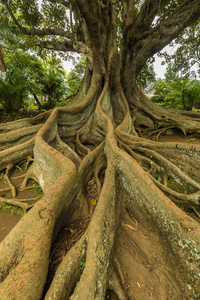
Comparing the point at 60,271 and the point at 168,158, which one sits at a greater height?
the point at 168,158

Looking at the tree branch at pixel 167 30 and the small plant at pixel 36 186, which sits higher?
the tree branch at pixel 167 30

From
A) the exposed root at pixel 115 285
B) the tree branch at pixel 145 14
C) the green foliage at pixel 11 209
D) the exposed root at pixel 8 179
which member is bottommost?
the exposed root at pixel 115 285

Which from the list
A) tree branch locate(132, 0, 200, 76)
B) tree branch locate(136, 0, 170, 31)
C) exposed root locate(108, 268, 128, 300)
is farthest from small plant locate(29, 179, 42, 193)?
tree branch locate(136, 0, 170, 31)

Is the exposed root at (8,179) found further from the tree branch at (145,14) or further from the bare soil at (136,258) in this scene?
the tree branch at (145,14)

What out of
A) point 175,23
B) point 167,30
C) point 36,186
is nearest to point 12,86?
point 36,186

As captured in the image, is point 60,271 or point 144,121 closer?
point 60,271

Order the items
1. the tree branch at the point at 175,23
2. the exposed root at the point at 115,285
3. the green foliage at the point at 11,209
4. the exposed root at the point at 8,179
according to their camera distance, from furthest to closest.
A: 1. the tree branch at the point at 175,23
2. the exposed root at the point at 8,179
3. the green foliage at the point at 11,209
4. the exposed root at the point at 115,285

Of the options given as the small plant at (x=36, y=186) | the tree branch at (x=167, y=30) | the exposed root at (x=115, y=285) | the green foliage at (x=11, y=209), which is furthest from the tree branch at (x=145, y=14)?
the exposed root at (x=115, y=285)

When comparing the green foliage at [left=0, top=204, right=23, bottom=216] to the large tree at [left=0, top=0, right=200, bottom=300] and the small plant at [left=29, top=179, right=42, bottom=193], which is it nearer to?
the large tree at [left=0, top=0, right=200, bottom=300]

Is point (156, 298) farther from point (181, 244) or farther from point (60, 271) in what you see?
point (60, 271)

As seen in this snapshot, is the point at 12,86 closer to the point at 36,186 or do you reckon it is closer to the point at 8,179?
the point at 8,179

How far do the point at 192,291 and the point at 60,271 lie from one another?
131 cm

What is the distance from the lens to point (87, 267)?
130cm

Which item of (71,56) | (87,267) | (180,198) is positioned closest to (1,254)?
(87,267)
